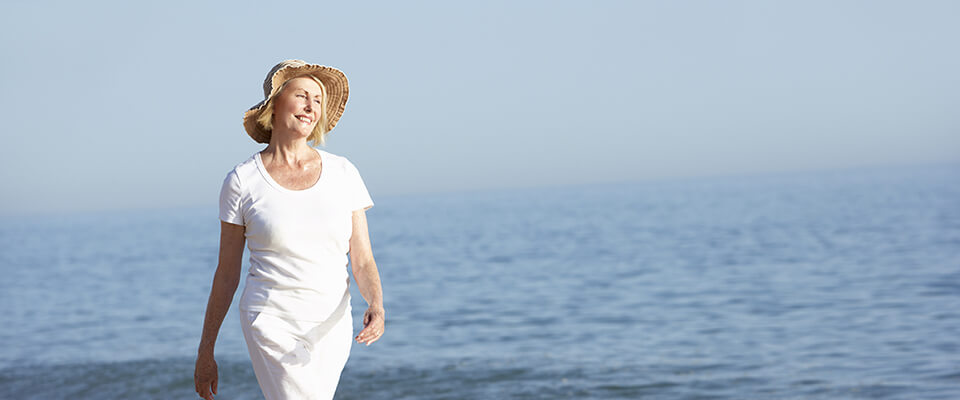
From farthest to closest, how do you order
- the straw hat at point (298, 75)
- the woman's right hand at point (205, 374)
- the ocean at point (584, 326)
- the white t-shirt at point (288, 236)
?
the ocean at point (584, 326) < the woman's right hand at point (205, 374) < the straw hat at point (298, 75) < the white t-shirt at point (288, 236)

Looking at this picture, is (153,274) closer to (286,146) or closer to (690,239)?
(690,239)

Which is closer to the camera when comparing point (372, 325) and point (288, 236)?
point (288, 236)

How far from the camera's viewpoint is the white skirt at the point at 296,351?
2.89 m

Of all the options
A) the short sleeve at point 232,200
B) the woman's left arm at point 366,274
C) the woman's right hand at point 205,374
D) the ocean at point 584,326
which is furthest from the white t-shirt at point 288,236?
the ocean at point 584,326

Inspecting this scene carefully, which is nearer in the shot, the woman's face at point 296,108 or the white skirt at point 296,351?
the white skirt at point 296,351

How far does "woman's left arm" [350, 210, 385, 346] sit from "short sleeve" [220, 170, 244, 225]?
0.39 meters

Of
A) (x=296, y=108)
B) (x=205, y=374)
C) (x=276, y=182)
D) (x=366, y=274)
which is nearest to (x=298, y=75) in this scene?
(x=296, y=108)

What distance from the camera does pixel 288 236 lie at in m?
2.84

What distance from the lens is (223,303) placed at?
9.96ft

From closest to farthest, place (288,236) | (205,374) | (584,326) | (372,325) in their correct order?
(288,236), (372,325), (205,374), (584,326)

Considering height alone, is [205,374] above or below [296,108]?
below

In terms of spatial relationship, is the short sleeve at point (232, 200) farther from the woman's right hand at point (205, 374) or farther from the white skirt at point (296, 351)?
the woman's right hand at point (205, 374)

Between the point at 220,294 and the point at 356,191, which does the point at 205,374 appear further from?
the point at 356,191

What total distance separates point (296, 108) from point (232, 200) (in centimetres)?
37
